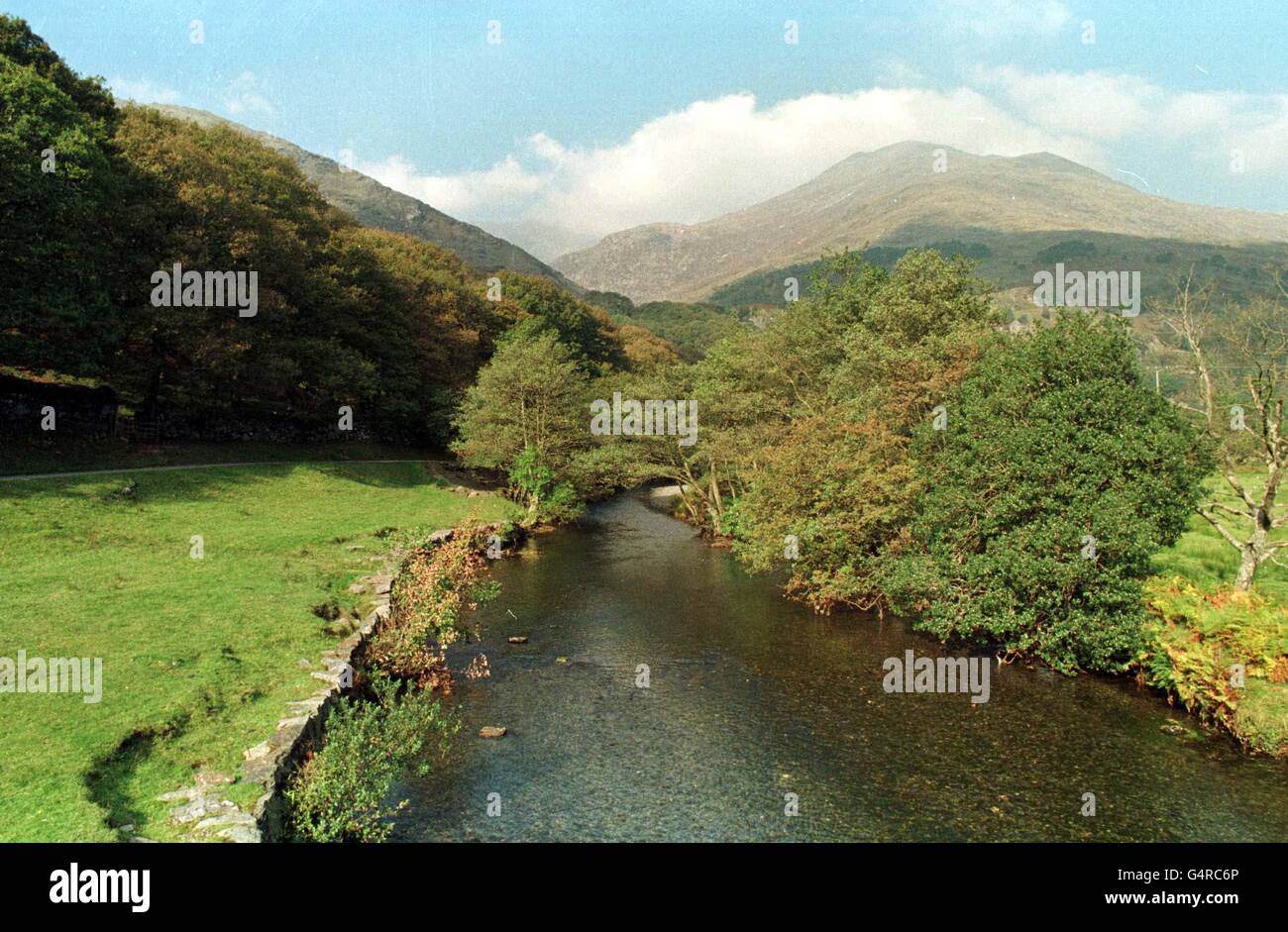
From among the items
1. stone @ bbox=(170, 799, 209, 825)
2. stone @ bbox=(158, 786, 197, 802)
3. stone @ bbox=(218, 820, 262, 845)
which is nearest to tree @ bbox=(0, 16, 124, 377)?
stone @ bbox=(158, 786, 197, 802)

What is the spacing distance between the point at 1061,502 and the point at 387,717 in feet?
65.1

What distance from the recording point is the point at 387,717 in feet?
47.7

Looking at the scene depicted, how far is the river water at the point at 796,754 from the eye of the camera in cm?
1348

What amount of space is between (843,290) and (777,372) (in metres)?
7.28

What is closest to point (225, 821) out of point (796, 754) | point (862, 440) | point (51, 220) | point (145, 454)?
point (796, 754)

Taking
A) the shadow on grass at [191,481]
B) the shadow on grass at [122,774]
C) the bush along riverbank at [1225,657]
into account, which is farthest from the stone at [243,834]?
the shadow on grass at [191,481]

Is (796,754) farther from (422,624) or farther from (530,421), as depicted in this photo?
(530,421)

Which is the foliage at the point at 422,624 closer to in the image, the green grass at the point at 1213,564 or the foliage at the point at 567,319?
the green grass at the point at 1213,564

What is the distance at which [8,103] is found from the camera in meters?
31.8

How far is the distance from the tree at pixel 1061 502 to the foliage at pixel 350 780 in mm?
17542

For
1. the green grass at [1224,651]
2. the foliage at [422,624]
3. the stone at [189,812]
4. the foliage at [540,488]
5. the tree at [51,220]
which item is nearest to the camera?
the stone at [189,812]

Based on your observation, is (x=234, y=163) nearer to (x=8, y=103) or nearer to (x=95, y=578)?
(x=8, y=103)

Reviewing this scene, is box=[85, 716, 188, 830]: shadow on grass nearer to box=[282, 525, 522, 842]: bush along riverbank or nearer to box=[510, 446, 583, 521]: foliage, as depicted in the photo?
box=[282, 525, 522, 842]: bush along riverbank
